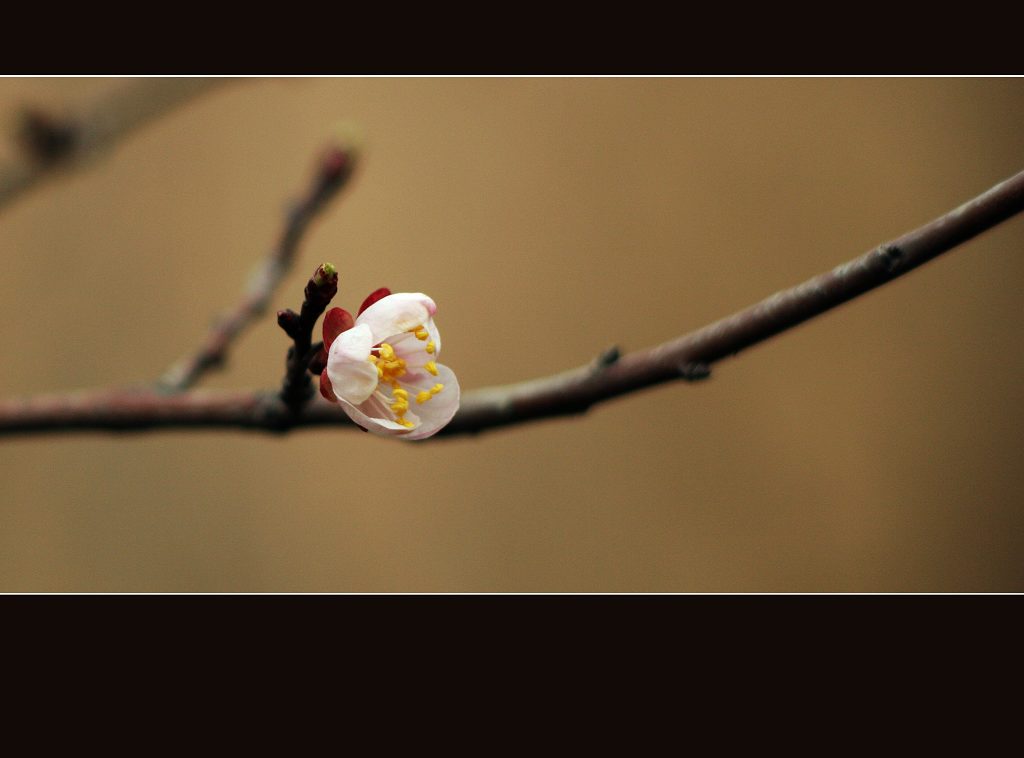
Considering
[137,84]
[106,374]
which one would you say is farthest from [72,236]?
[137,84]

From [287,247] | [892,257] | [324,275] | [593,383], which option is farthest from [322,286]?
[287,247]

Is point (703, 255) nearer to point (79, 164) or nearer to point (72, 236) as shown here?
point (79, 164)

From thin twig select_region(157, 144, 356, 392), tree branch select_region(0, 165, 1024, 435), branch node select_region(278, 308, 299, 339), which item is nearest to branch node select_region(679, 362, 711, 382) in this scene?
tree branch select_region(0, 165, 1024, 435)

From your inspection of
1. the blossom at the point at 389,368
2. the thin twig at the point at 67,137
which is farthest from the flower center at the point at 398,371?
the thin twig at the point at 67,137

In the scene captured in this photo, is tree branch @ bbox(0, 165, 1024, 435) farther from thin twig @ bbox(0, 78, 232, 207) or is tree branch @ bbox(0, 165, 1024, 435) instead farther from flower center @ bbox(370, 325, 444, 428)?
thin twig @ bbox(0, 78, 232, 207)

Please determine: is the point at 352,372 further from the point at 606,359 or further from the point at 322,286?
the point at 606,359

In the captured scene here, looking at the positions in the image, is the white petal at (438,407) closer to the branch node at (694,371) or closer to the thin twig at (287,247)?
the branch node at (694,371)
